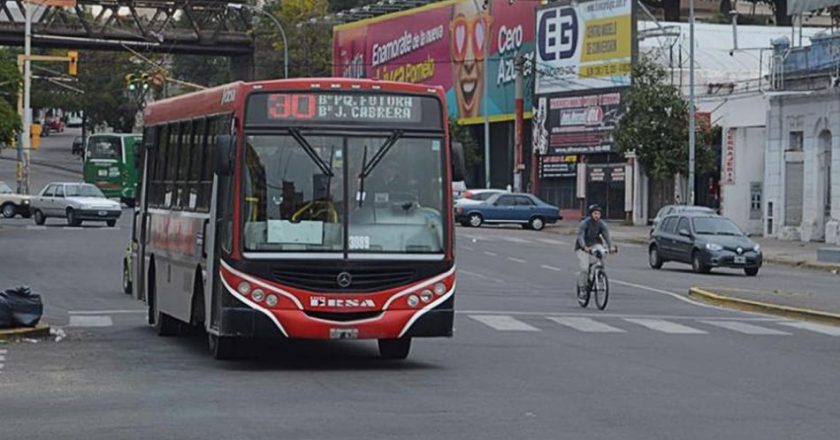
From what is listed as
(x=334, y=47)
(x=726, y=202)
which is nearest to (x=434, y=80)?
(x=334, y=47)

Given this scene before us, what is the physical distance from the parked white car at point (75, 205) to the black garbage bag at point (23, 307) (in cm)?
4096

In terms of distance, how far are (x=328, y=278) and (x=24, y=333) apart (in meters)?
5.60

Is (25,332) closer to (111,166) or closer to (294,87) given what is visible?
(294,87)

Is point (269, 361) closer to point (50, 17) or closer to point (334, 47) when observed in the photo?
point (50, 17)

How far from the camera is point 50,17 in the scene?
277 feet

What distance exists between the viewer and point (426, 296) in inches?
691

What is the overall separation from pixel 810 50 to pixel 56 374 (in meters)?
45.5

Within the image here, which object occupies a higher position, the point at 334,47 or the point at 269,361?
the point at 334,47

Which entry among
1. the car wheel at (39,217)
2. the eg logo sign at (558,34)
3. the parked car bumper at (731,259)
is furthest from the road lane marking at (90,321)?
the eg logo sign at (558,34)

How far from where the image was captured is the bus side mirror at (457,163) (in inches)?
688

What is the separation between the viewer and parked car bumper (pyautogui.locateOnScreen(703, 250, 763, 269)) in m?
41.2

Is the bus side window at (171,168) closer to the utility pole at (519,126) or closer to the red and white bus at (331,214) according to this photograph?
the red and white bus at (331,214)

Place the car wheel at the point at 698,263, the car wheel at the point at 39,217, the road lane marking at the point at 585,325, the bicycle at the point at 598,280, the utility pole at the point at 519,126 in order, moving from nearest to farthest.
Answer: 1. the road lane marking at the point at 585,325
2. the bicycle at the point at 598,280
3. the car wheel at the point at 698,263
4. the car wheel at the point at 39,217
5. the utility pole at the point at 519,126

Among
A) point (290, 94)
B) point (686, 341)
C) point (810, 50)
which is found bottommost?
point (686, 341)
